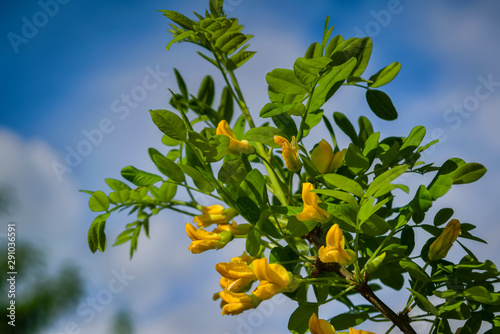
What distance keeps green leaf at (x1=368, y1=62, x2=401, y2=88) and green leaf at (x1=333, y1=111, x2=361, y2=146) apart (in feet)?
0.17

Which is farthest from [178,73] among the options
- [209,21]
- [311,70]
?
[311,70]

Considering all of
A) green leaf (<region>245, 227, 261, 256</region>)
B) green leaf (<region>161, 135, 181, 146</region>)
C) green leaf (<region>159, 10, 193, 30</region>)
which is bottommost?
green leaf (<region>245, 227, 261, 256</region>)

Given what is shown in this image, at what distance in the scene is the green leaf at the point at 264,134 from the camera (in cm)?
46

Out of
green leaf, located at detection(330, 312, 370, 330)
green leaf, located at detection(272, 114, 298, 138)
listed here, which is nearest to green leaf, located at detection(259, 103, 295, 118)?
green leaf, located at detection(272, 114, 298, 138)

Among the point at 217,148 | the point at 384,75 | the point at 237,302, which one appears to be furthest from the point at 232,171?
the point at 384,75

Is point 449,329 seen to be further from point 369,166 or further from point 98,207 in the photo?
point 98,207

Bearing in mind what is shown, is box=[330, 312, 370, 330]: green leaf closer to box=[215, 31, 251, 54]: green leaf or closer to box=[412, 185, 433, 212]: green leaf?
box=[412, 185, 433, 212]: green leaf

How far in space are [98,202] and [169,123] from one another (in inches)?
7.8

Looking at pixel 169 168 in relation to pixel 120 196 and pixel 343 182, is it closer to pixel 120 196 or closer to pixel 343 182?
pixel 120 196

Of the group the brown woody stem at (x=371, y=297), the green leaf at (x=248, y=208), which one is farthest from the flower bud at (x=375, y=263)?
the green leaf at (x=248, y=208)

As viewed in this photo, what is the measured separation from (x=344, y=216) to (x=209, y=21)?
0.28 meters

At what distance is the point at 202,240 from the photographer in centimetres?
48

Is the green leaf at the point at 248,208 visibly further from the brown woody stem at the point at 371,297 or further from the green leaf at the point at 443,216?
the green leaf at the point at 443,216

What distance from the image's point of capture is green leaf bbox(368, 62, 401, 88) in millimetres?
548
